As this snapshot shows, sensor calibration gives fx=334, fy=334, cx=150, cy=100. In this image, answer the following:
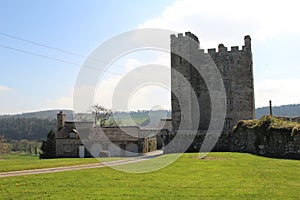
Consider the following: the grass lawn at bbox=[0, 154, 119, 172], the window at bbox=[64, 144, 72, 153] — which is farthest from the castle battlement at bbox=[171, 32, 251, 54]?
the window at bbox=[64, 144, 72, 153]

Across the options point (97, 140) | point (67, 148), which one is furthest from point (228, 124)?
point (67, 148)

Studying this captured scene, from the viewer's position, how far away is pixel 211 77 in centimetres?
4166

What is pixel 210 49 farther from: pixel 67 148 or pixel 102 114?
pixel 102 114

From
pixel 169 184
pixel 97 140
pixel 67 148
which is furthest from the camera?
pixel 67 148

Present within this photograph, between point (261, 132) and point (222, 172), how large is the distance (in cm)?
1328

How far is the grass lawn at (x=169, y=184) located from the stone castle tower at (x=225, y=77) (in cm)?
2168

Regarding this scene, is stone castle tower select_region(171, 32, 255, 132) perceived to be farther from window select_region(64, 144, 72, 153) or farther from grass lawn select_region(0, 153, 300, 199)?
grass lawn select_region(0, 153, 300, 199)

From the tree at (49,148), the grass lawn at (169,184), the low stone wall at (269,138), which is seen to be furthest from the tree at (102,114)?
the grass lawn at (169,184)

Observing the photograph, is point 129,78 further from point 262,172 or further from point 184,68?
point 184,68

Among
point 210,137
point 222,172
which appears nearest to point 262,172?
point 222,172

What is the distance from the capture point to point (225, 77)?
136 ft

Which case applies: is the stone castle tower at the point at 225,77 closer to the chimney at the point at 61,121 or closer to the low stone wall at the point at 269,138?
the low stone wall at the point at 269,138

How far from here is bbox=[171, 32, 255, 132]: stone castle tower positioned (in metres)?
40.2

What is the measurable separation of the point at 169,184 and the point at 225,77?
28812 millimetres
